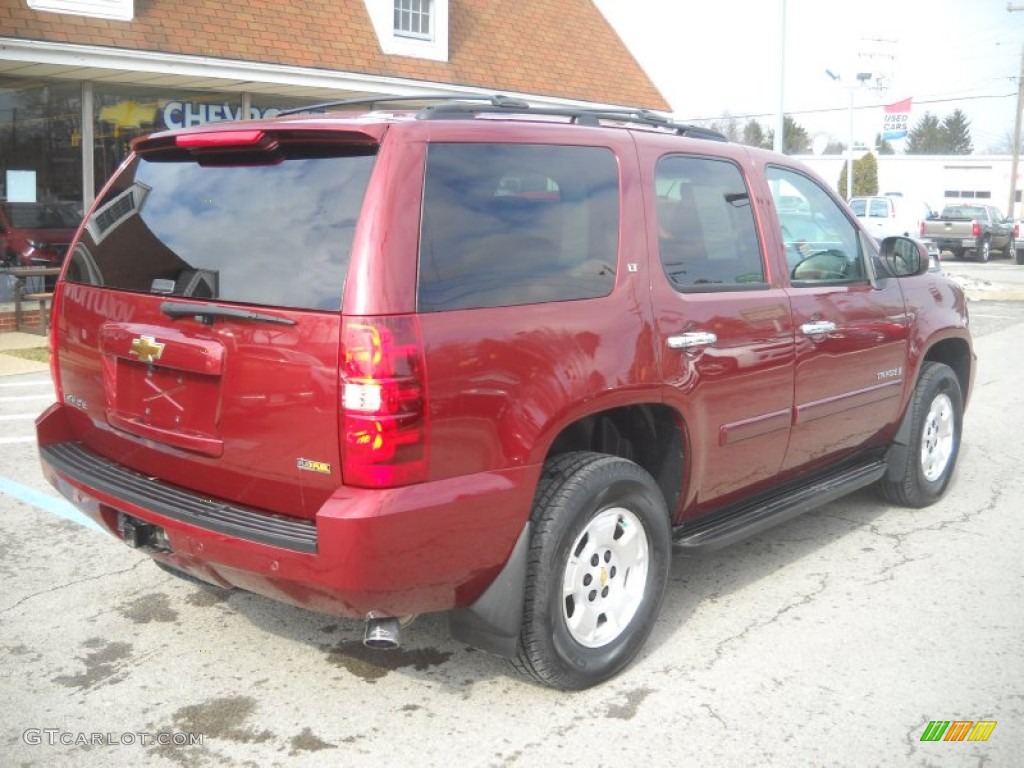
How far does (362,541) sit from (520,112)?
1792mm

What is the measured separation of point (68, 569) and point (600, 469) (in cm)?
278

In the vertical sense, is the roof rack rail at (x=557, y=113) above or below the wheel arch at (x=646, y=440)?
above

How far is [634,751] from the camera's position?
3.25 m

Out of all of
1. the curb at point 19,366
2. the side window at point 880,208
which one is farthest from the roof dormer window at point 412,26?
the side window at point 880,208

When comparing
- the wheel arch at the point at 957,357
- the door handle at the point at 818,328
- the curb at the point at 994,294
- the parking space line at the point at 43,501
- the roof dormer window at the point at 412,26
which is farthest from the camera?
the curb at the point at 994,294

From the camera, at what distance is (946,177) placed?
55531mm

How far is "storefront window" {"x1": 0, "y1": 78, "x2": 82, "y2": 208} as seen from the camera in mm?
12539

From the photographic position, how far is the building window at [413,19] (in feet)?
50.0

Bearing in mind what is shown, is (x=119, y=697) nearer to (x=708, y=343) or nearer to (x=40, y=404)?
(x=708, y=343)

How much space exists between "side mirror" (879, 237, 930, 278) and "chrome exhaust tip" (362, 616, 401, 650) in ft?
11.2

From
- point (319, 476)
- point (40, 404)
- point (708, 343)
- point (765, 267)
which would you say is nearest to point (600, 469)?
point (708, 343)

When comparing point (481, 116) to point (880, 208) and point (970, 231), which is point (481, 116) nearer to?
point (880, 208)

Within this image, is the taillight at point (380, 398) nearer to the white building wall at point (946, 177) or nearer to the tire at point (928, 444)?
the tire at point (928, 444)

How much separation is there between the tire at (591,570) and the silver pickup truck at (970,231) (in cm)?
3050
